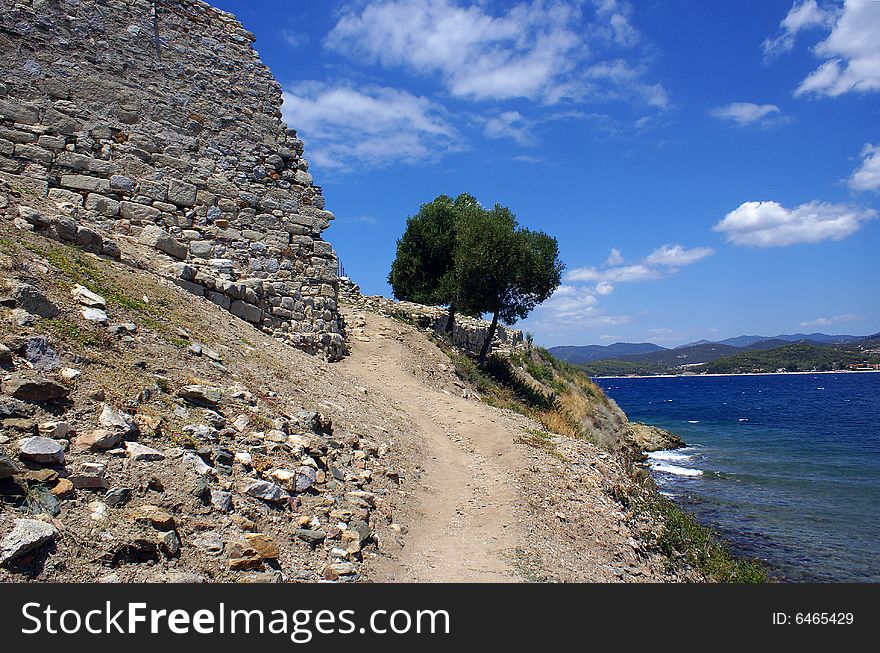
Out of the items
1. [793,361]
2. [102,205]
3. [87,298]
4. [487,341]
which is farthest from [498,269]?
[793,361]

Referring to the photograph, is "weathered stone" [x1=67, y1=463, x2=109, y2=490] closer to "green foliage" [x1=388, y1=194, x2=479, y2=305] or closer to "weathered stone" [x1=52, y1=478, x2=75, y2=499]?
"weathered stone" [x1=52, y1=478, x2=75, y2=499]

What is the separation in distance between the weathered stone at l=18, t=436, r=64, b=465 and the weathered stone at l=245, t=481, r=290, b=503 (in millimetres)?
1663

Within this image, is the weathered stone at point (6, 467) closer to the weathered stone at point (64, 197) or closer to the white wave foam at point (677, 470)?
the weathered stone at point (64, 197)

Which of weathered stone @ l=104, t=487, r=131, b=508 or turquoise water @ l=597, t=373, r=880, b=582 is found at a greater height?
weathered stone @ l=104, t=487, r=131, b=508

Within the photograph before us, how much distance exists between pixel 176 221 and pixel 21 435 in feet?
31.5

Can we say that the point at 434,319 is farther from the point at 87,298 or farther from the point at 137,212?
the point at 87,298

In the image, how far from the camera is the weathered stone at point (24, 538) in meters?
3.58

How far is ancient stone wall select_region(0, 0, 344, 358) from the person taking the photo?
12.3 m

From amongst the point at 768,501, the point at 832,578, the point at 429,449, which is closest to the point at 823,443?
the point at 768,501

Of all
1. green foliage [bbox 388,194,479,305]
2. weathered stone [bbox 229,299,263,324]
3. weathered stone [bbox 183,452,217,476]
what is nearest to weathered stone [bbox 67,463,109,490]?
weathered stone [bbox 183,452,217,476]

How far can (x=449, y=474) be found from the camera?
9.19 metres

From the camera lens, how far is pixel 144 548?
420 centimetres

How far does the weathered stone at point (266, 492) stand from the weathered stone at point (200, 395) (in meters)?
1.66

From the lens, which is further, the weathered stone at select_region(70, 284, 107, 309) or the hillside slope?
the weathered stone at select_region(70, 284, 107, 309)
